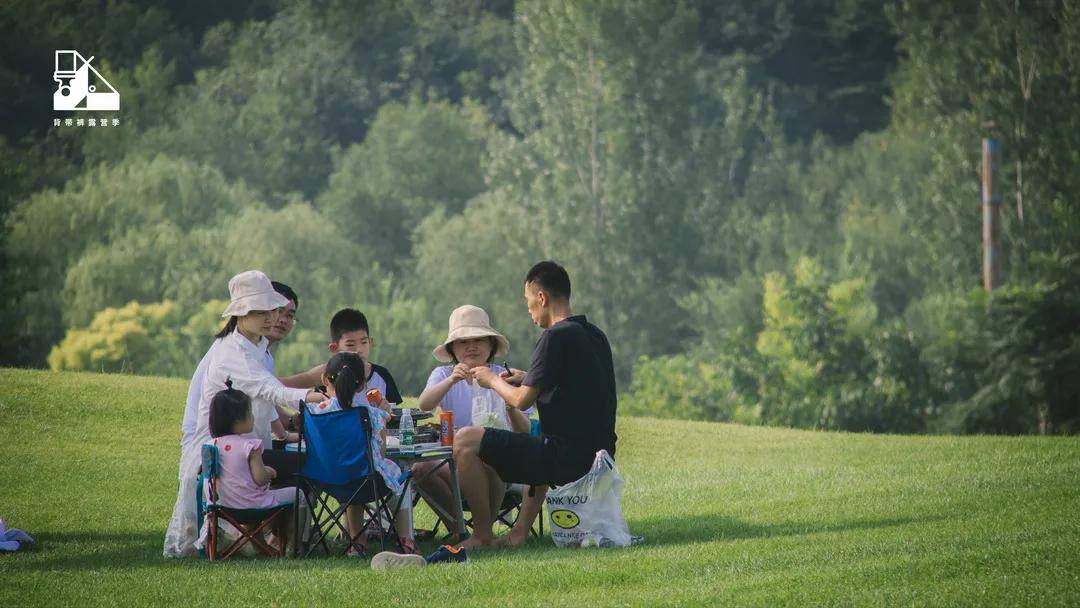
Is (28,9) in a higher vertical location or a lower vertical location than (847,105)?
higher

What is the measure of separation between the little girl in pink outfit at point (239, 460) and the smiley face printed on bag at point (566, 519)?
60.0 inches

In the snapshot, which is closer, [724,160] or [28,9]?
[724,160]

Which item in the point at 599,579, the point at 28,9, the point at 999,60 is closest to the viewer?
the point at 599,579

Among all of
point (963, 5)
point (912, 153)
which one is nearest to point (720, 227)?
point (912, 153)

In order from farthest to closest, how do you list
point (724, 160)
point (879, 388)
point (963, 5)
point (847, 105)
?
1. point (847, 105)
2. point (724, 160)
3. point (963, 5)
4. point (879, 388)

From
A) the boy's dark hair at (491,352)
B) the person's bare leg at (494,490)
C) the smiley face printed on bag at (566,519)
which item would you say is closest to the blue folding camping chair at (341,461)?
the person's bare leg at (494,490)

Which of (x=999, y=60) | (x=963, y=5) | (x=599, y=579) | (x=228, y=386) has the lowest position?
(x=599, y=579)

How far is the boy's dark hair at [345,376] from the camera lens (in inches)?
342

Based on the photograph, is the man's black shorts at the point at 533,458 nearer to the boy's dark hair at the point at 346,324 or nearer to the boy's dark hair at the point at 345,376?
the boy's dark hair at the point at 345,376

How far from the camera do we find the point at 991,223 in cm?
2791

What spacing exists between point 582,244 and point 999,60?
1485cm

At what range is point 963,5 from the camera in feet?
167

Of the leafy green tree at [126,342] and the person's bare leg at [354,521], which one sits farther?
the leafy green tree at [126,342]

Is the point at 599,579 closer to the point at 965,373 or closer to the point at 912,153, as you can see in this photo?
the point at 965,373
